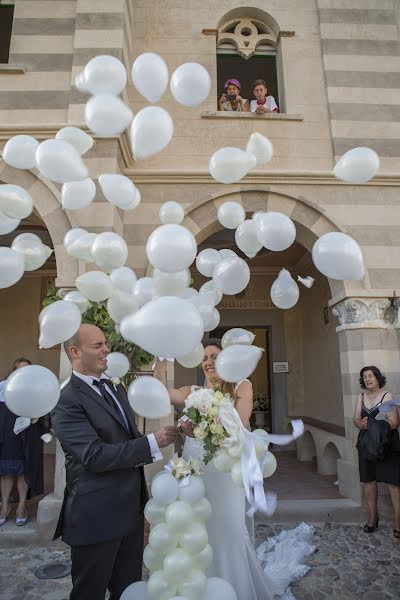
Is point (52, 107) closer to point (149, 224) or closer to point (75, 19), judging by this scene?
point (75, 19)

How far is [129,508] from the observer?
2076 millimetres

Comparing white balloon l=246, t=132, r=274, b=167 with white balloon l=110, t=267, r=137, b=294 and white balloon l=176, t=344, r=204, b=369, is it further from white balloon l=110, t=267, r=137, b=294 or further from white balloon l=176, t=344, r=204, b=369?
white balloon l=176, t=344, r=204, b=369

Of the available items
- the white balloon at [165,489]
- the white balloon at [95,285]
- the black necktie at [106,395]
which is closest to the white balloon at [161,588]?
the white balloon at [165,489]

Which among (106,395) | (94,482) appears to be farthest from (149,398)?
(94,482)

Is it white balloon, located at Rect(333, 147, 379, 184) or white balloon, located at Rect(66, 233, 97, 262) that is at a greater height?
white balloon, located at Rect(333, 147, 379, 184)

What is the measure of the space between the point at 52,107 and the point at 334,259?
4586mm

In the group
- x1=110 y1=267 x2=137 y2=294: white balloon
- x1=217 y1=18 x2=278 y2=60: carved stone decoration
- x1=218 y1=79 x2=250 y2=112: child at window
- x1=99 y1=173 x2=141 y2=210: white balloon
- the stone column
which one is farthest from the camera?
x1=217 y1=18 x2=278 y2=60: carved stone decoration

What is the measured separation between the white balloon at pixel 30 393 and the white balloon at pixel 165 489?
0.67 meters

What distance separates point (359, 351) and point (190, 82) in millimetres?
3711

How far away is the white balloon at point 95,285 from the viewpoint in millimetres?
2412

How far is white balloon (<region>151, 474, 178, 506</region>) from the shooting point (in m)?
2.01

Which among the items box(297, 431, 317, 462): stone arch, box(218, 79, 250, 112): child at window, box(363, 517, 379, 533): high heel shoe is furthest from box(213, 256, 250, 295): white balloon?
box(297, 431, 317, 462): stone arch

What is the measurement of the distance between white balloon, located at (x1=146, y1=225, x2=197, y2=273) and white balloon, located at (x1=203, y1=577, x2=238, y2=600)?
1770 mm

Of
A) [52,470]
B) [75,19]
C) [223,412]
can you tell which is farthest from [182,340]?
[52,470]
